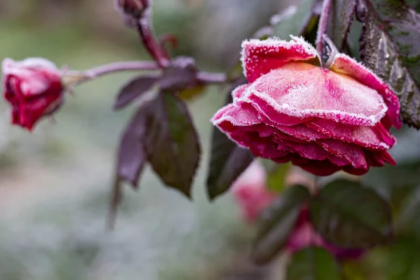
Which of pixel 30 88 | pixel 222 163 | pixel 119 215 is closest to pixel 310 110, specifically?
pixel 222 163

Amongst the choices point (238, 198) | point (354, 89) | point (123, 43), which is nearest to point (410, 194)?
point (238, 198)

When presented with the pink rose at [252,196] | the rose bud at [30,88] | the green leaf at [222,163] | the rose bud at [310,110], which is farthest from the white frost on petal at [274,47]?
the pink rose at [252,196]

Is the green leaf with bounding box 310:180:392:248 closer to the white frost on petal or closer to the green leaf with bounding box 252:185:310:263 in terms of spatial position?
the green leaf with bounding box 252:185:310:263

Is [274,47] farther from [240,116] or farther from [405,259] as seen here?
[405,259]

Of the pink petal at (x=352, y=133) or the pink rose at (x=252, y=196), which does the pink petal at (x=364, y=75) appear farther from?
the pink rose at (x=252, y=196)

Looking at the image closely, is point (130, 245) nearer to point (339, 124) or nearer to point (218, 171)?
point (218, 171)
